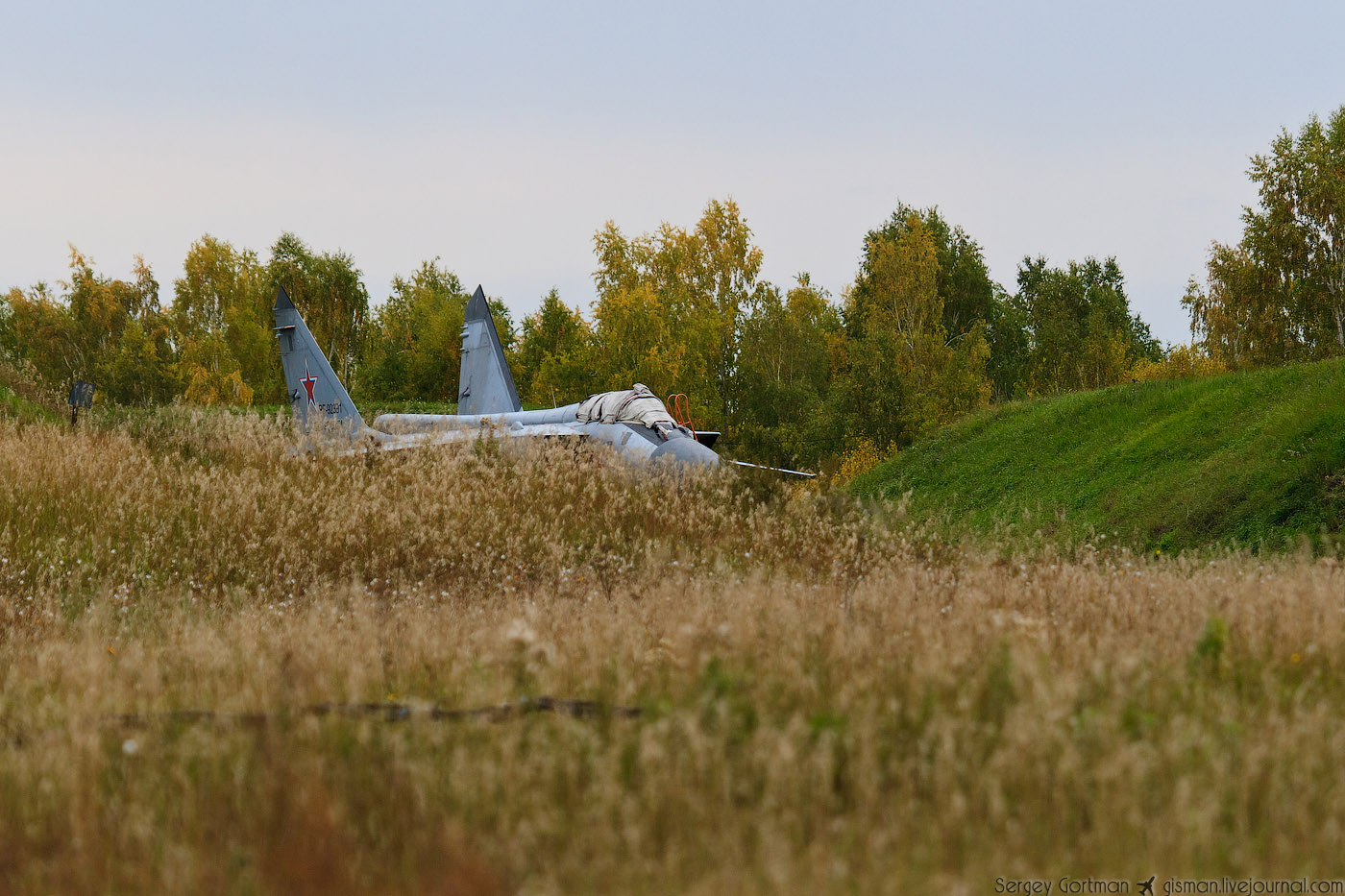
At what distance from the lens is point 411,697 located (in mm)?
4375

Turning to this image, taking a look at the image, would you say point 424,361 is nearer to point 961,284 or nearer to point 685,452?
point 961,284

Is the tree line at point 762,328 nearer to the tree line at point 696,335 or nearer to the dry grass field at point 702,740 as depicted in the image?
the tree line at point 696,335

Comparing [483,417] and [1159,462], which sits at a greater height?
[483,417]

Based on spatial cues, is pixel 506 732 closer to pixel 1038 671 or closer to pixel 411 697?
pixel 411 697

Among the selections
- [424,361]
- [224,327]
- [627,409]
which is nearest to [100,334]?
[224,327]

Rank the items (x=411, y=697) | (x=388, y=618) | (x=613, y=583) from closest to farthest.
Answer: (x=411, y=697) → (x=388, y=618) → (x=613, y=583)

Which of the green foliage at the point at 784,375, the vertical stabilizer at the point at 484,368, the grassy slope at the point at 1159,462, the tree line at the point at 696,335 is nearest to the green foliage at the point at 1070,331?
the tree line at the point at 696,335

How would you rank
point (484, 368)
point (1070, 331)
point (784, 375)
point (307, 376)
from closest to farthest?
1. point (307, 376)
2. point (484, 368)
3. point (784, 375)
4. point (1070, 331)

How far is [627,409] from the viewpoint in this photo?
1727 cm

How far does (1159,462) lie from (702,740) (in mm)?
16611

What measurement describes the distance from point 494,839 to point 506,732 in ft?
2.01

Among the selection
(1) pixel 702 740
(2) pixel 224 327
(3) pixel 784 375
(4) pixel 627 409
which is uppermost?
(2) pixel 224 327

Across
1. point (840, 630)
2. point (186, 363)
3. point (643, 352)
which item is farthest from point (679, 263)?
point (840, 630)

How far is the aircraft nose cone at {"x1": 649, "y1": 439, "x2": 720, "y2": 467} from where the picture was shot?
1547cm
